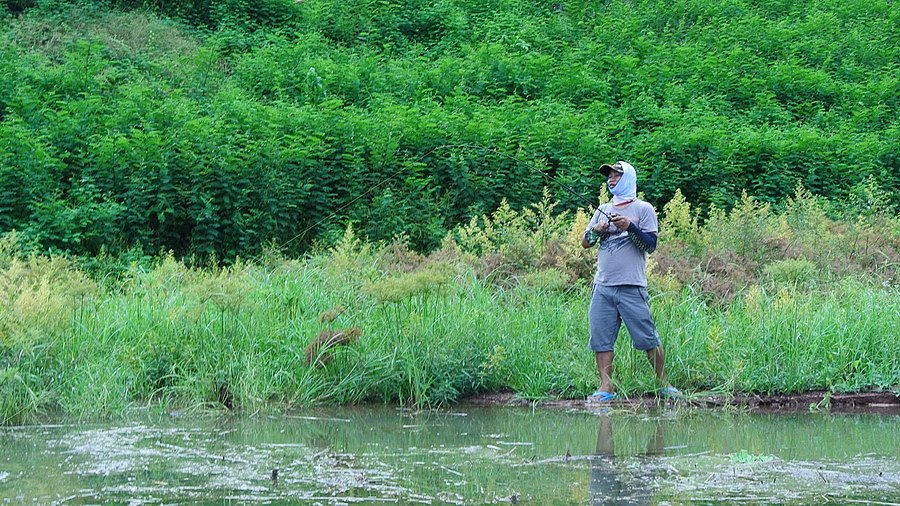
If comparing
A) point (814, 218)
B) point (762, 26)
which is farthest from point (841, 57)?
point (814, 218)

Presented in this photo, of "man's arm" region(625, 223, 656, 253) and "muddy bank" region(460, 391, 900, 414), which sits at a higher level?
"man's arm" region(625, 223, 656, 253)

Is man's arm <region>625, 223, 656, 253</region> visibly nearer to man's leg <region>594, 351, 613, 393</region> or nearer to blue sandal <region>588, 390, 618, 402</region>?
man's leg <region>594, 351, 613, 393</region>

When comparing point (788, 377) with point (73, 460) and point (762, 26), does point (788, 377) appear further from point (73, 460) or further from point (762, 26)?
point (762, 26)

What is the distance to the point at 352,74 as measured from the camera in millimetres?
18578

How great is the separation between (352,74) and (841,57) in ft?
36.7

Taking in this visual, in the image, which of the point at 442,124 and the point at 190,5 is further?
the point at 190,5

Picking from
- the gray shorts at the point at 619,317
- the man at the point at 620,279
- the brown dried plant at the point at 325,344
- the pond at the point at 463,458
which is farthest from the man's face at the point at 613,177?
the brown dried plant at the point at 325,344

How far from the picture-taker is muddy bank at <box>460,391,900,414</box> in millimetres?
9281

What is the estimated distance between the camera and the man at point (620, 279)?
29.8 feet

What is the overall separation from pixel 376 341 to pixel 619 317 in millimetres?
2116

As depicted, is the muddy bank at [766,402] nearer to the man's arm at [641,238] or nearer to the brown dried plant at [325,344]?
the brown dried plant at [325,344]

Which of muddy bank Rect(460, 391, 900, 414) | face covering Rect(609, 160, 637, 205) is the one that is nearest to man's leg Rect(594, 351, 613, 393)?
muddy bank Rect(460, 391, 900, 414)

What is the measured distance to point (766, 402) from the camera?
9.41 m

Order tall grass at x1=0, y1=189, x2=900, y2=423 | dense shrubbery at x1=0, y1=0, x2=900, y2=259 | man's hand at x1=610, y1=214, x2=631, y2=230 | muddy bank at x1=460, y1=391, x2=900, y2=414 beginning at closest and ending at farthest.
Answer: man's hand at x1=610, y1=214, x2=631, y2=230
tall grass at x1=0, y1=189, x2=900, y2=423
muddy bank at x1=460, y1=391, x2=900, y2=414
dense shrubbery at x1=0, y1=0, x2=900, y2=259
